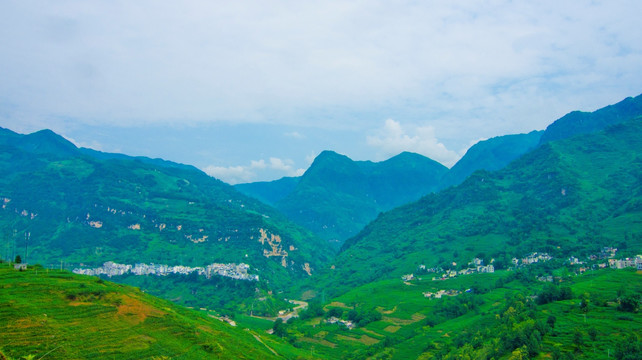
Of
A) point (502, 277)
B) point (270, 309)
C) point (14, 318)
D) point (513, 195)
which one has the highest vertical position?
point (513, 195)

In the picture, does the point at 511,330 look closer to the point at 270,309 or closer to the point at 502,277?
the point at 502,277

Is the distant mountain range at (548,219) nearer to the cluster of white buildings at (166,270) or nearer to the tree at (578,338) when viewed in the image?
the cluster of white buildings at (166,270)

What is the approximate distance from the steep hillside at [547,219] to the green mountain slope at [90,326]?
98.4m

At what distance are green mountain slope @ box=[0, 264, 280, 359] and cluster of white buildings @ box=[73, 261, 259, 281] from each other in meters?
93.8

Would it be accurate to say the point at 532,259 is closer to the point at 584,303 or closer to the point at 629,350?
the point at 584,303

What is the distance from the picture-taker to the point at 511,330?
6331 centimetres

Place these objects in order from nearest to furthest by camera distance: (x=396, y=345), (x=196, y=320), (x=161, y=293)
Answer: (x=196, y=320), (x=396, y=345), (x=161, y=293)

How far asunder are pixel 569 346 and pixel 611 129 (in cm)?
17929

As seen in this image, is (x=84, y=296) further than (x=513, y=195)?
No

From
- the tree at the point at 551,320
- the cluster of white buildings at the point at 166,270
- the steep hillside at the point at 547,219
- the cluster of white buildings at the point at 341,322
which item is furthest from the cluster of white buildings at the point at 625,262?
the cluster of white buildings at the point at 166,270

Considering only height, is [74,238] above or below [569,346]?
above

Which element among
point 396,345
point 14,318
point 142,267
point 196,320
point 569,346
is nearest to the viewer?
point 14,318

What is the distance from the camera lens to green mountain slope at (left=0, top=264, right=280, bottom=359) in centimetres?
4862

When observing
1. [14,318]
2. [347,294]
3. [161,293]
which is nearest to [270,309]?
[347,294]
